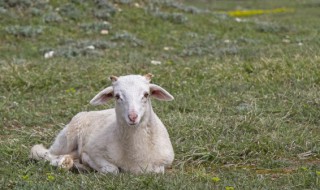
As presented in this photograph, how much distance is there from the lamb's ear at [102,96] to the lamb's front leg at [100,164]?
54cm

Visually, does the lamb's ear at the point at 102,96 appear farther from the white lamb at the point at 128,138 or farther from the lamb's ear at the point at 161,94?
the lamb's ear at the point at 161,94

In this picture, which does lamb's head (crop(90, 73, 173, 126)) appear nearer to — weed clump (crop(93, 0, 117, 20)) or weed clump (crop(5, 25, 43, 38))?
weed clump (crop(5, 25, 43, 38))

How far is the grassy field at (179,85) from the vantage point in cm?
694

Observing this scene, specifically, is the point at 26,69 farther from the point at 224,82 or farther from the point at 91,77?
the point at 224,82

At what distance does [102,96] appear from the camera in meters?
7.11

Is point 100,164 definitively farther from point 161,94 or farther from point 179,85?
point 179,85

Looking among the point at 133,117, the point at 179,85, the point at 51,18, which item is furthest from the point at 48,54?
the point at 133,117

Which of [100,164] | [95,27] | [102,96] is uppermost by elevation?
[102,96]

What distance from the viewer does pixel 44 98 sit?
11.2 meters

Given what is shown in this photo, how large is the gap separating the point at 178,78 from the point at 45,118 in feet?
10.1

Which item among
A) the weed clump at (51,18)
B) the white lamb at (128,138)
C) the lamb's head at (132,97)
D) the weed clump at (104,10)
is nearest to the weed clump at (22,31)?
the weed clump at (51,18)

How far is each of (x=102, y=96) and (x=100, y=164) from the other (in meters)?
0.69

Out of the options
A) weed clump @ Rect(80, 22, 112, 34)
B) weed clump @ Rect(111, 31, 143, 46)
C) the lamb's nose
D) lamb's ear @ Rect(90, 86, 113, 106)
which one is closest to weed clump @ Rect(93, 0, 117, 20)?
weed clump @ Rect(80, 22, 112, 34)

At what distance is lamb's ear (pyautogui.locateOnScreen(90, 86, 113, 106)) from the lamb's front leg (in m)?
0.54
